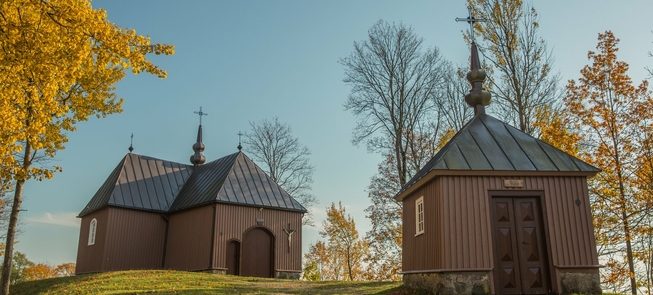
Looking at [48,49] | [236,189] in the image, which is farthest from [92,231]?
[48,49]

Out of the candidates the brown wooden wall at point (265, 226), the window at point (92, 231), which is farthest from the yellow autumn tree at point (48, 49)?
the window at point (92, 231)

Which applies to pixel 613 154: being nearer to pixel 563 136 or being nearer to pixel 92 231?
pixel 563 136

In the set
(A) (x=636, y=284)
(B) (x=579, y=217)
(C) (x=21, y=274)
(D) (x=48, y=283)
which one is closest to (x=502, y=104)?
(A) (x=636, y=284)

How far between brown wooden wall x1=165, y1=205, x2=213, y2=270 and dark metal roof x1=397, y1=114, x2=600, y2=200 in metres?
10.5

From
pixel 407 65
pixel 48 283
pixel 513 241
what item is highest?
pixel 407 65

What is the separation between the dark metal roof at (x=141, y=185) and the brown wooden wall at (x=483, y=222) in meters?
15.1

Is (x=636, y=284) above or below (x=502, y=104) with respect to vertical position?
below

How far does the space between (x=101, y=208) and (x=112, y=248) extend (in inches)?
76.8

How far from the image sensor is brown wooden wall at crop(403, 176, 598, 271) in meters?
10.8

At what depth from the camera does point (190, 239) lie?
2148cm

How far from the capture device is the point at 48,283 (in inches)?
722

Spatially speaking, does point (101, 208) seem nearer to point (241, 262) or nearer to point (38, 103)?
point (241, 262)

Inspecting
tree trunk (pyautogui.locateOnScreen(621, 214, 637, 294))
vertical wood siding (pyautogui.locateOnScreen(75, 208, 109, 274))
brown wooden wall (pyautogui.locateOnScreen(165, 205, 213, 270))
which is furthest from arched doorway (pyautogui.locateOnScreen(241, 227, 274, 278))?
tree trunk (pyautogui.locateOnScreen(621, 214, 637, 294))

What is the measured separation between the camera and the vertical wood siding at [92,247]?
21656 mm
